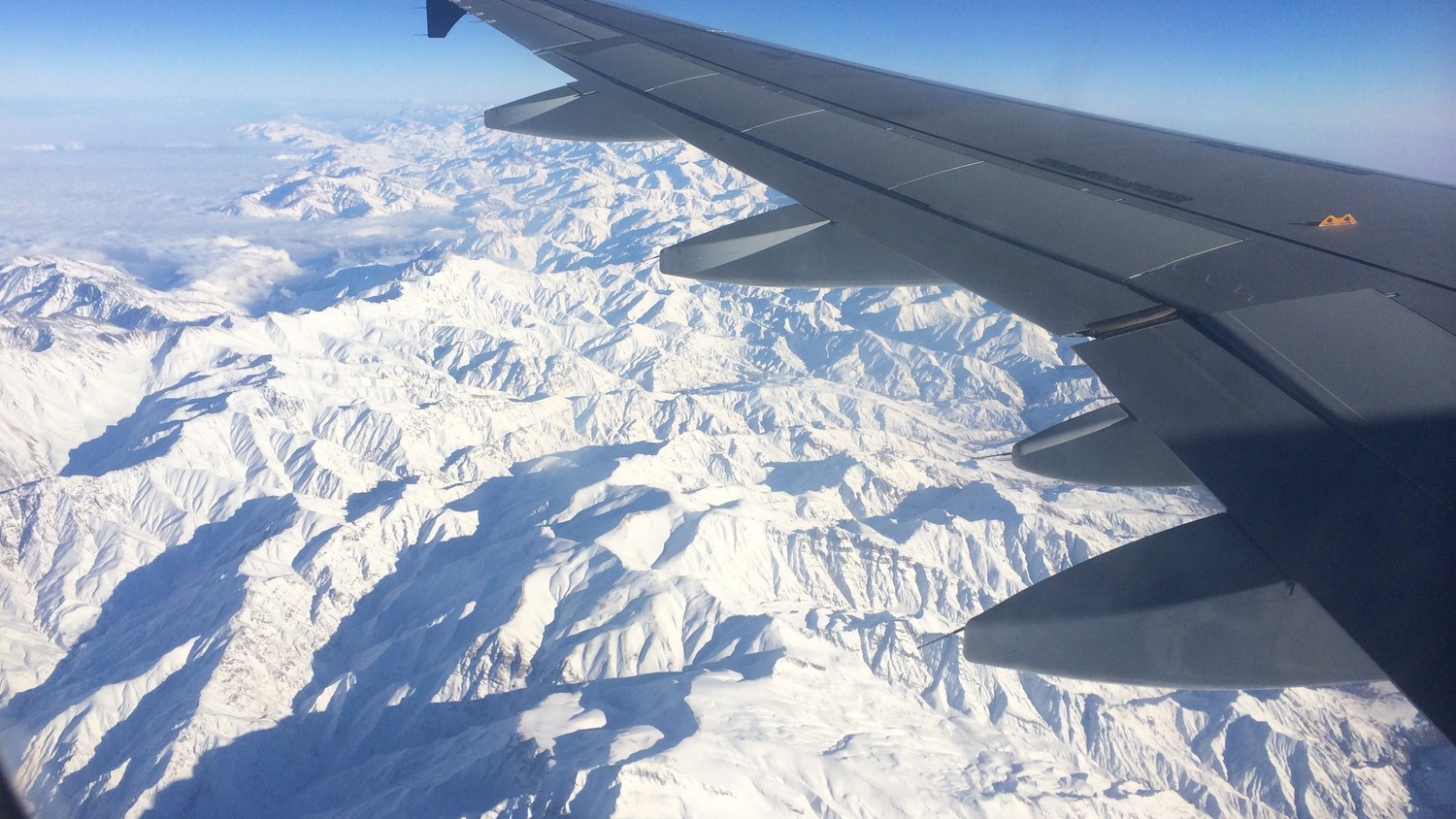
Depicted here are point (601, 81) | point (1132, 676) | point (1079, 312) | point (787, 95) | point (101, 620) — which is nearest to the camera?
point (1132, 676)

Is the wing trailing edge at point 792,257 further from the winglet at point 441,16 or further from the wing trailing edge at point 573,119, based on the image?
the winglet at point 441,16

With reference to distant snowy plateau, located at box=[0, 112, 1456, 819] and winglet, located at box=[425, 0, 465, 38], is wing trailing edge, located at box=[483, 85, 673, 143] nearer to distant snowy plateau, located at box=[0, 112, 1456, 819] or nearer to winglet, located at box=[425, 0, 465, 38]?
winglet, located at box=[425, 0, 465, 38]

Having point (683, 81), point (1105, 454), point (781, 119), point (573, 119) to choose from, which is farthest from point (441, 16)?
point (1105, 454)

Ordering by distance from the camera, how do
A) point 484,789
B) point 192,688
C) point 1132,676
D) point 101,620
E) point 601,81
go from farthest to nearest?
point 101,620 → point 192,688 → point 484,789 → point 601,81 → point 1132,676

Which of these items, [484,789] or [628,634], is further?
[628,634]

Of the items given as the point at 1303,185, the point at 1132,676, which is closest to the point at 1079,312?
the point at 1132,676

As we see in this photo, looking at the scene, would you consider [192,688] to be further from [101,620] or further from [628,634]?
[628,634]

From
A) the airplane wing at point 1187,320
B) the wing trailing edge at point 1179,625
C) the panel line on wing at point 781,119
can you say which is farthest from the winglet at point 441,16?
the wing trailing edge at point 1179,625
